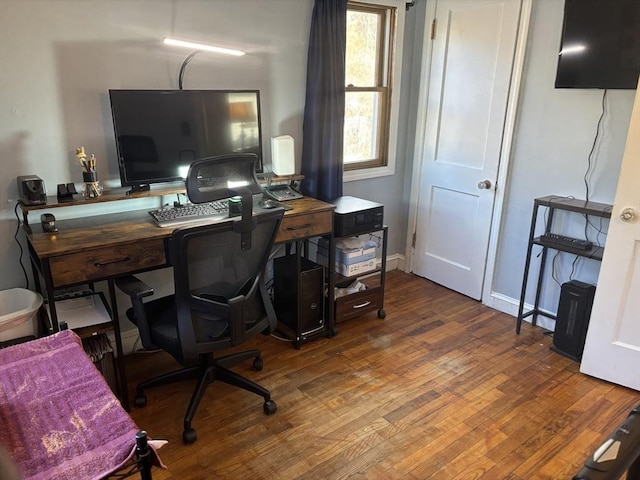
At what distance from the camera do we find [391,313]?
3371 mm

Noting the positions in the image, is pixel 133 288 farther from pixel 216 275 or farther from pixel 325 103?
pixel 325 103

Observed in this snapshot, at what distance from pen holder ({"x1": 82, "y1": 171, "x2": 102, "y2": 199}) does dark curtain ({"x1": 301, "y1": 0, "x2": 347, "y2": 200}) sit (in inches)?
51.3

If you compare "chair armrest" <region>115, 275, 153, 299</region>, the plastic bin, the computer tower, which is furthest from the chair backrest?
the plastic bin

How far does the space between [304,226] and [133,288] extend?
102 cm

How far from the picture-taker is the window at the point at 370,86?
3.37m

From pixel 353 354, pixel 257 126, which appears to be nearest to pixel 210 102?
pixel 257 126

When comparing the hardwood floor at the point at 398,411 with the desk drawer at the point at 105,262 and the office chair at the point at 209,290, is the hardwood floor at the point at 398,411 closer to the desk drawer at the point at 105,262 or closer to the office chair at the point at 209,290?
the office chair at the point at 209,290

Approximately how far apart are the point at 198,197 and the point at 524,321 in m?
2.38

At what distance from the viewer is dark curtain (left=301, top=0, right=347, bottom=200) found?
295 cm

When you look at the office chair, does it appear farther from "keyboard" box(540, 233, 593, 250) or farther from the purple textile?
"keyboard" box(540, 233, 593, 250)

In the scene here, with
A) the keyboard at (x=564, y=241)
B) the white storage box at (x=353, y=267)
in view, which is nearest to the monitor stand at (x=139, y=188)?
the white storage box at (x=353, y=267)

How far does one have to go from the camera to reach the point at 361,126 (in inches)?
142

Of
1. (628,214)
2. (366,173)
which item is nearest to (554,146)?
(628,214)

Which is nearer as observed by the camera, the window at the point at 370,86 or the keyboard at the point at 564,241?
the keyboard at the point at 564,241
